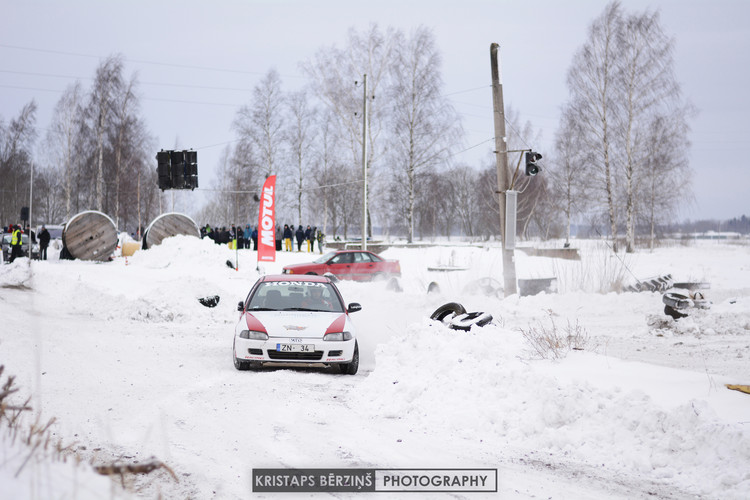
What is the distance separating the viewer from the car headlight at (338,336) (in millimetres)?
8648

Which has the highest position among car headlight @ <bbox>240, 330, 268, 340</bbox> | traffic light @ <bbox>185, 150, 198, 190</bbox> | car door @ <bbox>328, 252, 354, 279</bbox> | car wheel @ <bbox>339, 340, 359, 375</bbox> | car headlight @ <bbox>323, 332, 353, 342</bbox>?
traffic light @ <bbox>185, 150, 198, 190</bbox>

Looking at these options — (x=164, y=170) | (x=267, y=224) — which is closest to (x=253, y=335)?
(x=267, y=224)

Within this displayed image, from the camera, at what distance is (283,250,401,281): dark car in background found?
21719mm

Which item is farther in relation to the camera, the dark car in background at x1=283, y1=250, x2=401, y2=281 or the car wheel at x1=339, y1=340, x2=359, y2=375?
the dark car in background at x1=283, y1=250, x2=401, y2=281

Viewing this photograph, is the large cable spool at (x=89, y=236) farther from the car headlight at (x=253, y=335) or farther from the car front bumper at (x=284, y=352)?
the car front bumper at (x=284, y=352)

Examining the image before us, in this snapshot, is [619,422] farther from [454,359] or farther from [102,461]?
[102,461]

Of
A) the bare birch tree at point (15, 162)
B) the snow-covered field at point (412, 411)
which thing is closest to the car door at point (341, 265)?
the snow-covered field at point (412, 411)

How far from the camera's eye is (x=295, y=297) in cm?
987

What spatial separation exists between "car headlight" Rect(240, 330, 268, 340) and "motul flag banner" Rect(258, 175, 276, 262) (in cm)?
1502

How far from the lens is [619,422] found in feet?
17.0

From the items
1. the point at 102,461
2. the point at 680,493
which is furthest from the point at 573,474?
the point at 102,461

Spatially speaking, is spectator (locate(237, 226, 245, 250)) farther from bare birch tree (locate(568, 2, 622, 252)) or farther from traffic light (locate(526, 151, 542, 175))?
traffic light (locate(526, 151, 542, 175))

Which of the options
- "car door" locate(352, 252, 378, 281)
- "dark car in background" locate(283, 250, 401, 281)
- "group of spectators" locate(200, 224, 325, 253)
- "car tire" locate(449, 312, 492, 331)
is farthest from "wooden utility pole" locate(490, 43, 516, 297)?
"group of spectators" locate(200, 224, 325, 253)

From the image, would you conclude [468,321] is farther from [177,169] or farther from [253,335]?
[177,169]
